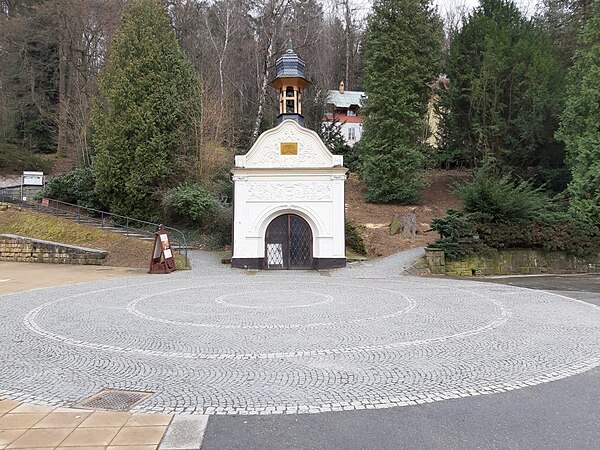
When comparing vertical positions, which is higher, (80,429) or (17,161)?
(17,161)

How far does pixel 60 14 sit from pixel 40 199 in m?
14.2

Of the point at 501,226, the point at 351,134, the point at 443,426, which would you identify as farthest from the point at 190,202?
the point at 351,134

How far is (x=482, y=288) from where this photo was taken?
45.7 ft

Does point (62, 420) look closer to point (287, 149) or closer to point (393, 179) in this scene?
point (287, 149)

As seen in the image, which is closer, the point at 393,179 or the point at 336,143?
the point at 393,179

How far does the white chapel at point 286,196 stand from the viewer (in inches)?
770

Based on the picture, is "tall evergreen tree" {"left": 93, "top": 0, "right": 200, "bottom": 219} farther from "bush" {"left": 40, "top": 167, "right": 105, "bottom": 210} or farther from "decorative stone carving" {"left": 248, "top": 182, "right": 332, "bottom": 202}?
"decorative stone carving" {"left": 248, "top": 182, "right": 332, "bottom": 202}

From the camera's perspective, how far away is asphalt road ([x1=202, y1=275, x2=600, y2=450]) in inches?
148

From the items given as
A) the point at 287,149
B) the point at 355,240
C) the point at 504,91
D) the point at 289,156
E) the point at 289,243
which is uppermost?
the point at 504,91

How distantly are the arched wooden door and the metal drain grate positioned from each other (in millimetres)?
14943

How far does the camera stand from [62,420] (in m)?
4.19

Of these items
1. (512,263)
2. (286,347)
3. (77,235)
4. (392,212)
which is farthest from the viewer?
(392,212)

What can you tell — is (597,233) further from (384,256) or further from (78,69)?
(78,69)

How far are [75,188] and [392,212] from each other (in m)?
19.0
